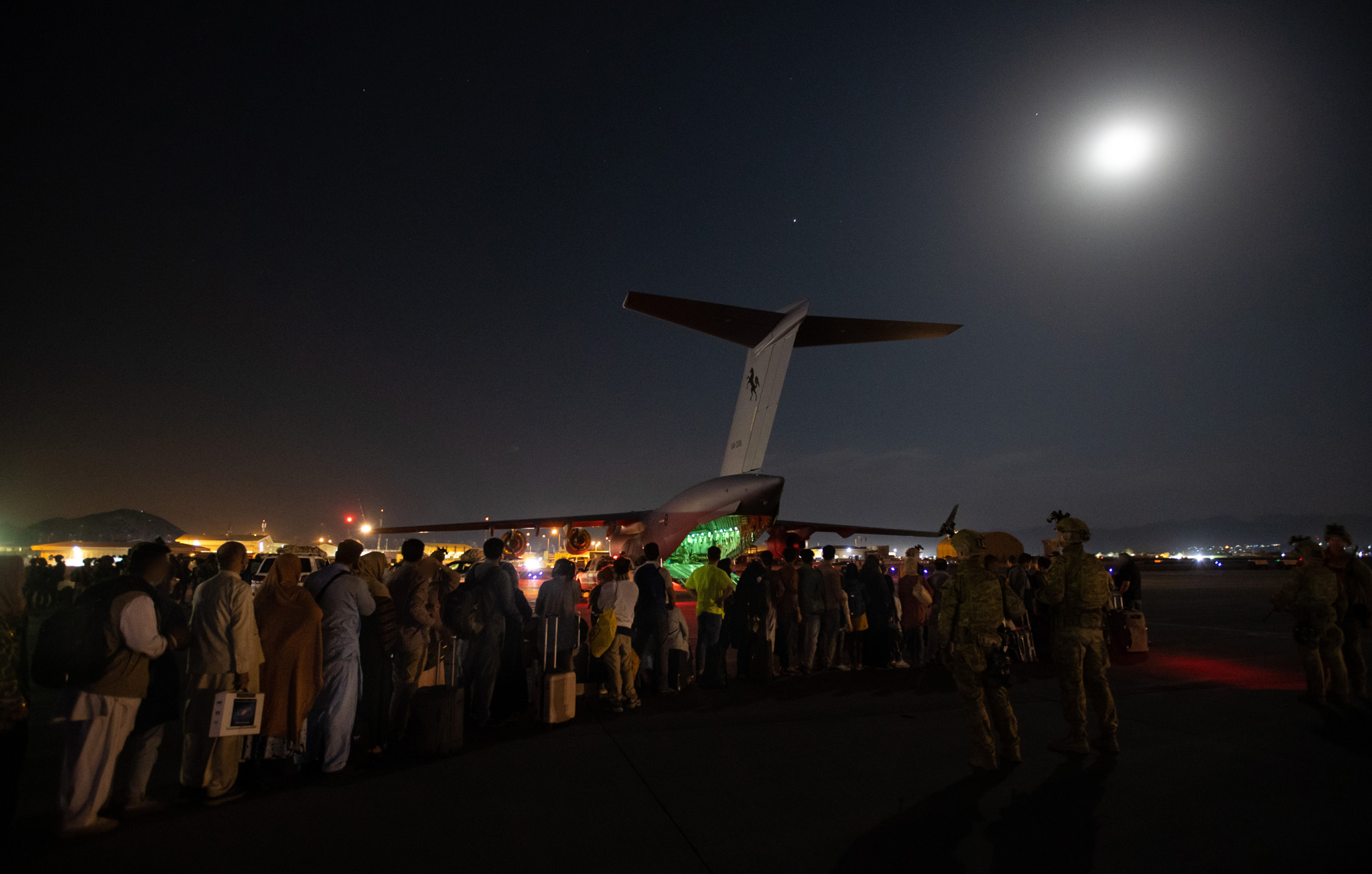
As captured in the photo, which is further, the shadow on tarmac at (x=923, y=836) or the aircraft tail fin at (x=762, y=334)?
the aircraft tail fin at (x=762, y=334)

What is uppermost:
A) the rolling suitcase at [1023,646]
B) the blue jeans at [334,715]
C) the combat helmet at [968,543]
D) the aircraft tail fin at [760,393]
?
the aircraft tail fin at [760,393]

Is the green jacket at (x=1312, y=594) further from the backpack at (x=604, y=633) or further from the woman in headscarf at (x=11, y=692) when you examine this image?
the woman in headscarf at (x=11, y=692)

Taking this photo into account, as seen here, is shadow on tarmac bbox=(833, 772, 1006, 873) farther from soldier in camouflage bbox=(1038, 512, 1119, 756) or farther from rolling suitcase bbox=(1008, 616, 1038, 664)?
rolling suitcase bbox=(1008, 616, 1038, 664)

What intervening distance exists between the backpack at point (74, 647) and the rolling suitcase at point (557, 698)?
12.2 ft

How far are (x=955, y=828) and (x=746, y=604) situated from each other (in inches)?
190

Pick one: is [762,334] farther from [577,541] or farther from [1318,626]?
[1318,626]

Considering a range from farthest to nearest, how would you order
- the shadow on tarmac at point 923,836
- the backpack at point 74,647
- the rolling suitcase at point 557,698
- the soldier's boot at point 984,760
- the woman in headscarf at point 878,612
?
the woman in headscarf at point 878,612
the rolling suitcase at point 557,698
the soldier's boot at point 984,760
the backpack at point 74,647
the shadow on tarmac at point 923,836

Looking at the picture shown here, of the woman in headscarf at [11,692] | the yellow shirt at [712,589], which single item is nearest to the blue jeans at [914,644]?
the yellow shirt at [712,589]

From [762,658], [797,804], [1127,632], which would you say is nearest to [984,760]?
[797,804]

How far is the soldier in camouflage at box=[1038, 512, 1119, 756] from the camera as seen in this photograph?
540cm

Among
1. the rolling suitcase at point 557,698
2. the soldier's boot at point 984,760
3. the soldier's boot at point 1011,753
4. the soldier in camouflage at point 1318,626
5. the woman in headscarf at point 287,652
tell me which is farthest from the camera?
the soldier in camouflage at point 1318,626

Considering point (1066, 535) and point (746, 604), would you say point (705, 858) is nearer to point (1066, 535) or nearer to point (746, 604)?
point (1066, 535)

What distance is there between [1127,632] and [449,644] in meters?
11.1

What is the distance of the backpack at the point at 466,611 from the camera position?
20.8ft
